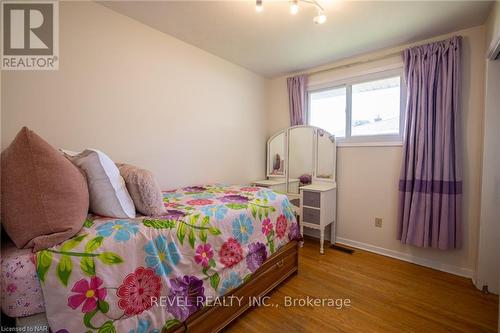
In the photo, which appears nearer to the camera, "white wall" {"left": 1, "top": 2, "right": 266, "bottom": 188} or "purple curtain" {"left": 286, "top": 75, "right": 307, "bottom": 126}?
"white wall" {"left": 1, "top": 2, "right": 266, "bottom": 188}

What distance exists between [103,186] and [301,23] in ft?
6.93

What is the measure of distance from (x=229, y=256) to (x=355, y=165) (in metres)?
2.08

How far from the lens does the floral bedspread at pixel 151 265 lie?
0.84m

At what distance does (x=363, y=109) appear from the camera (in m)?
2.77

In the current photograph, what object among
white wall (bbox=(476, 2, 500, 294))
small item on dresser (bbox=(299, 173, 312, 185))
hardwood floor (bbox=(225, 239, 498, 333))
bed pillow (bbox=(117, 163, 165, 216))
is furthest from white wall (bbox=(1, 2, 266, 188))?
white wall (bbox=(476, 2, 500, 294))

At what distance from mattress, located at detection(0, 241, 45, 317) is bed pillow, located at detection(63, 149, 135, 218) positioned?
0.41 m

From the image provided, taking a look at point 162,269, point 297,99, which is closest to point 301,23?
point 297,99

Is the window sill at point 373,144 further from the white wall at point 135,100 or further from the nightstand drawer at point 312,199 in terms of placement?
the white wall at point 135,100

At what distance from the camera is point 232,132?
304 centimetres

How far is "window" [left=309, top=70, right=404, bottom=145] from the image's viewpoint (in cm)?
255

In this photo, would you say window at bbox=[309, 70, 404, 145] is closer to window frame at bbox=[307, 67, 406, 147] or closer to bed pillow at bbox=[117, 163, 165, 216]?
window frame at bbox=[307, 67, 406, 147]

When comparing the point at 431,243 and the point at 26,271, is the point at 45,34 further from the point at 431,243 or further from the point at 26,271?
the point at 431,243

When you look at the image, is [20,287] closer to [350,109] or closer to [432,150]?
[432,150]

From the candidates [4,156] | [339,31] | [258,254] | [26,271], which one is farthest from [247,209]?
[339,31]
